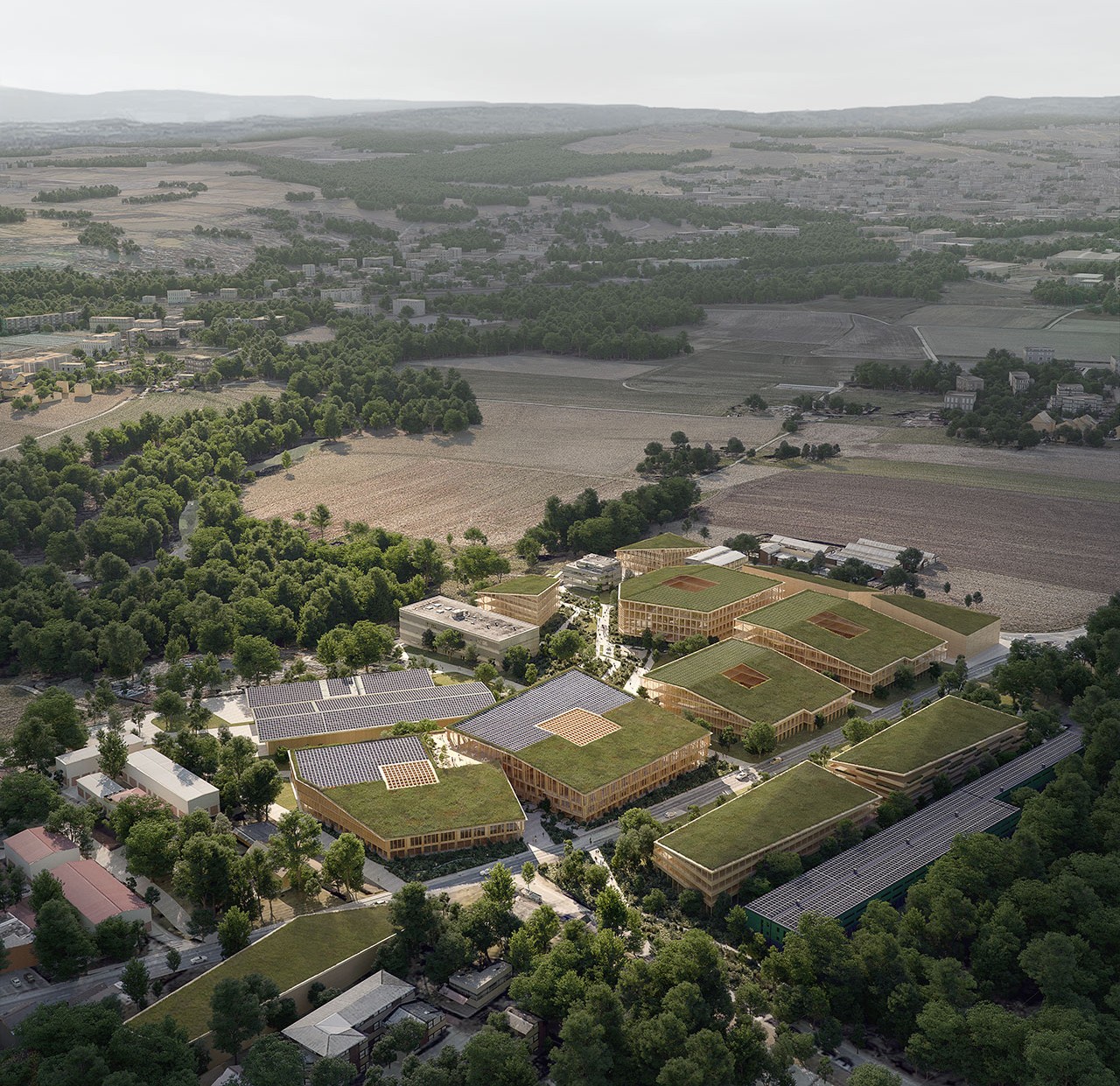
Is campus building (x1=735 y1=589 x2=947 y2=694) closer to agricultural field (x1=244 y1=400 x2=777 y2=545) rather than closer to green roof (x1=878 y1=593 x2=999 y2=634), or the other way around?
green roof (x1=878 y1=593 x2=999 y2=634)

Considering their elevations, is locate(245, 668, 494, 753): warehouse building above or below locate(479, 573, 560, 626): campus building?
below

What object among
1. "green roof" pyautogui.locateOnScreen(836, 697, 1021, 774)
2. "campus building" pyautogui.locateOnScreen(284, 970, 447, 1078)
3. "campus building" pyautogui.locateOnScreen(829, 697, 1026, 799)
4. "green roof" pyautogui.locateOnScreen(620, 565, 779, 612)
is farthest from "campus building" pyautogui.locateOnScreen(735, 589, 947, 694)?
"campus building" pyautogui.locateOnScreen(284, 970, 447, 1078)

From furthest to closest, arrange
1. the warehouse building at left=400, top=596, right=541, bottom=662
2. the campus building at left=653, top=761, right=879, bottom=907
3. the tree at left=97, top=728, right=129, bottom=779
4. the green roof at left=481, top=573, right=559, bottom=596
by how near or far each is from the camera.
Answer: the green roof at left=481, top=573, right=559, bottom=596
the warehouse building at left=400, top=596, right=541, bottom=662
the tree at left=97, top=728, right=129, bottom=779
the campus building at left=653, top=761, right=879, bottom=907

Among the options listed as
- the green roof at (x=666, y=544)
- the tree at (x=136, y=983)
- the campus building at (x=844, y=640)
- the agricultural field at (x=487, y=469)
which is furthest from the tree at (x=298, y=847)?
the agricultural field at (x=487, y=469)

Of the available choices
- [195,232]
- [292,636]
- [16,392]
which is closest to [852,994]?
[292,636]

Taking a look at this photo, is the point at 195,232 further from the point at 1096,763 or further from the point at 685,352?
the point at 1096,763

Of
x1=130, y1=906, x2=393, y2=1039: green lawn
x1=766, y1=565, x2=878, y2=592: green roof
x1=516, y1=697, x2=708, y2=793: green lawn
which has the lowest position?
x1=130, y1=906, x2=393, y2=1039: green lawn
